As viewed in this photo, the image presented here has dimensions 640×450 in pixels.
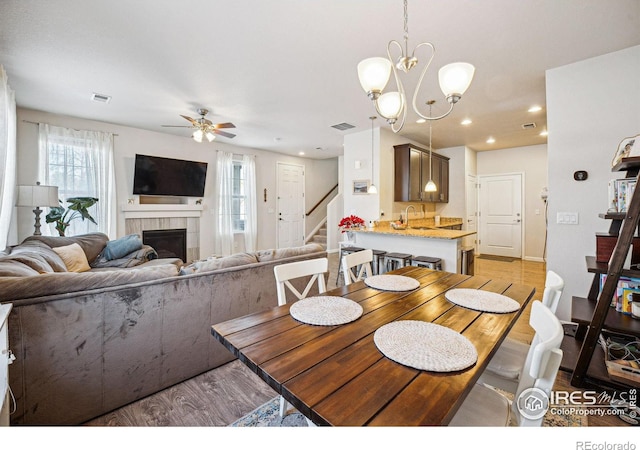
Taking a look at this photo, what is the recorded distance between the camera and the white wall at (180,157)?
392 cm

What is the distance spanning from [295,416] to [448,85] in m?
2.19

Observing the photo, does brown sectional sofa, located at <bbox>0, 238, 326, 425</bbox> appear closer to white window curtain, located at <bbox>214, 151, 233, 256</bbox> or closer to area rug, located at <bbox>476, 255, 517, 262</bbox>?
white window curtain, located at <bbox>214, 151, 233, 256</bbox>

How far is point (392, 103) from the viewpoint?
188cm

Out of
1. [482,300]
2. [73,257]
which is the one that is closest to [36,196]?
[73,257]

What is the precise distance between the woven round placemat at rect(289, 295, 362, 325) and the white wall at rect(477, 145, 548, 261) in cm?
665

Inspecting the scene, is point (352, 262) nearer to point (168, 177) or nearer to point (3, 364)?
point (3, 364)

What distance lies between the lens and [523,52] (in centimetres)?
249

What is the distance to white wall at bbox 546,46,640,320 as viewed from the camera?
2.48m

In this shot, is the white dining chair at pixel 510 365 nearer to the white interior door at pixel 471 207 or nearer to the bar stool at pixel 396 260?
the bar stool at pixel 396 260

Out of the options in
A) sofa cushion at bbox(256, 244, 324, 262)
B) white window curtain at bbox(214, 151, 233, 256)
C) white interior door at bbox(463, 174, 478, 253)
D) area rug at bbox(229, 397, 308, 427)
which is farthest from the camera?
white interior door at bbox(463, 174, 478, 253)

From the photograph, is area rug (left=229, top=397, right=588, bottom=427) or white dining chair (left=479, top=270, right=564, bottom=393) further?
area rug (left=229, top=397, right=588, bottom=427)

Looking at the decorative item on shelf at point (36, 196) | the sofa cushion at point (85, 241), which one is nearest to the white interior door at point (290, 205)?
the sofa cushion at point (85, 241)

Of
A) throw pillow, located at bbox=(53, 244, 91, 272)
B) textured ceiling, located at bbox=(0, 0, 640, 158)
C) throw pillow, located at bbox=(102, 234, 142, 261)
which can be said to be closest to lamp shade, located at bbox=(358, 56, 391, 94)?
textured ceiling, located at bbox=(0, 0, 640, 158)

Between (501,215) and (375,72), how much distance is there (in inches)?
257
